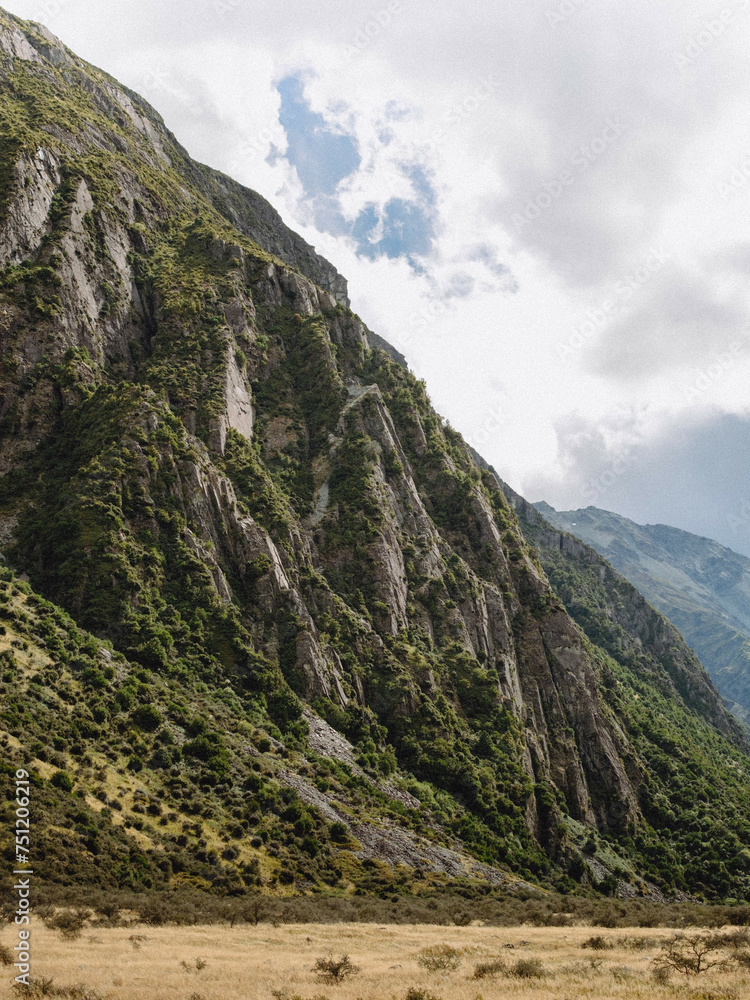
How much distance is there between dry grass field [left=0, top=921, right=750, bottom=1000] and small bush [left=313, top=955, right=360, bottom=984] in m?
0.31

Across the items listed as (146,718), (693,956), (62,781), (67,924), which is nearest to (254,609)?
(146,718)

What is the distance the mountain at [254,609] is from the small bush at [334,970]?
19.2 metres

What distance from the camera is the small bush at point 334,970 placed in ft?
77.2

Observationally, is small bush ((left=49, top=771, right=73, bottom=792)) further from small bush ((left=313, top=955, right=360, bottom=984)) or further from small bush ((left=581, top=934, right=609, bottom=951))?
small bush ((left=581, top=934, right=609, bottom=951))

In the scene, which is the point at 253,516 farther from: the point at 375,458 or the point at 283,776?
the point at 283,776

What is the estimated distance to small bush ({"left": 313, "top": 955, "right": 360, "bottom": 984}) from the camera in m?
23.5

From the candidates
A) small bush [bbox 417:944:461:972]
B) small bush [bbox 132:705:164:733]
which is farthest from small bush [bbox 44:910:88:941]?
small bush [bbox 132:705:164:733]

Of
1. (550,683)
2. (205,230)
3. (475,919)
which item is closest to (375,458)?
(550,683)

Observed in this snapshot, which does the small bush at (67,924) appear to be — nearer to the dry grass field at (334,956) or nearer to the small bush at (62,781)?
the dry grass field at (334,956)

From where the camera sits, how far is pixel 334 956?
27.3 m

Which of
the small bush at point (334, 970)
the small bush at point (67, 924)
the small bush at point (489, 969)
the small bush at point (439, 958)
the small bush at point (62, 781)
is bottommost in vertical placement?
the small bush at point (439, 958)

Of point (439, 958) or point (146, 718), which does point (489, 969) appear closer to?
point (439, 958)

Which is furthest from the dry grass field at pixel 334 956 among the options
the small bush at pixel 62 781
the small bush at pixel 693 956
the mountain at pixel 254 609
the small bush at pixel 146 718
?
the small bush at pixel 146 718

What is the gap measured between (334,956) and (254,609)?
58.1 metres
